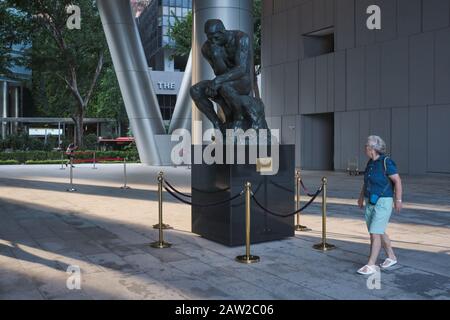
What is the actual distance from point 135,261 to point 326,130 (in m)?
21.9

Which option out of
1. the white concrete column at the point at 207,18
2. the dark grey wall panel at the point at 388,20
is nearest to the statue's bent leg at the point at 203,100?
the white concrete column at the point at 207,18

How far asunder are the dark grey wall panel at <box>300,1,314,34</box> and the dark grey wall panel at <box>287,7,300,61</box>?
0.31m

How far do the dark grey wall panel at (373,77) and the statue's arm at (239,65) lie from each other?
1596cm

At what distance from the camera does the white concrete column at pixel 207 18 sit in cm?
1830

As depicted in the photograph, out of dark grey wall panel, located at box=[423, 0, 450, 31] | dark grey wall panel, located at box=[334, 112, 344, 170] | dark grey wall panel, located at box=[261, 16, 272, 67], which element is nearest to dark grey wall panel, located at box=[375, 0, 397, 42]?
dark grey wall panel, located at box=[423, 0, 450, 31]

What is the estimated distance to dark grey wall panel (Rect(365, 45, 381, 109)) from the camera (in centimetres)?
2233

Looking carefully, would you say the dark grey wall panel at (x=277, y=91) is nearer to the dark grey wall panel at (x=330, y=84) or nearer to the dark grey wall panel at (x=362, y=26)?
the dark grey wall panel at (x=330, y=84)

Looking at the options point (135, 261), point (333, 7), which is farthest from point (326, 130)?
point (135, 261)

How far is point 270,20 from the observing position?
2925 centimetres

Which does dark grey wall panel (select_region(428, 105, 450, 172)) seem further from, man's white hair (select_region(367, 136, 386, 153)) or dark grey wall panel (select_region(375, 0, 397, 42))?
man's white hair (select_region(367, 136, 386, 153))

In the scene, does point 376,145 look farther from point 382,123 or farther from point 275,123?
point 275,123

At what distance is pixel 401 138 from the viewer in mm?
21391

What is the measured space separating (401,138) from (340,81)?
182 inches

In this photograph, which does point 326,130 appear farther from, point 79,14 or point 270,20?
point 79,14
